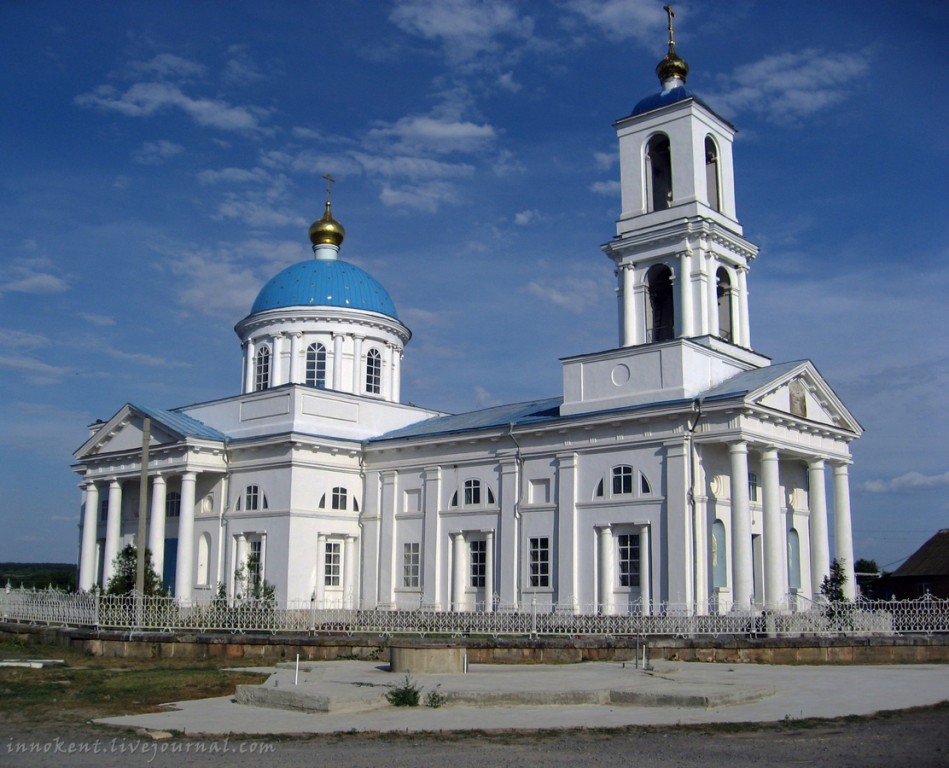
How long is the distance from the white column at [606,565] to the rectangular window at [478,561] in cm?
411

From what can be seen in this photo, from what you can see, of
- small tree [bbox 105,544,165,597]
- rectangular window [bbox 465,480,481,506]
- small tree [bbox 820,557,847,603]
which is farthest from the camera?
rectangular window [bbox 465,480,481,506]

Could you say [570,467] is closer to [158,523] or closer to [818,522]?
[818,522]

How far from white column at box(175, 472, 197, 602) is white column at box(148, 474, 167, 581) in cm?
70

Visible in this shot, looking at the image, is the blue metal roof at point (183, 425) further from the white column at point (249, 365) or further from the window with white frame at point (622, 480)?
the window with white frame at point (622, 480)

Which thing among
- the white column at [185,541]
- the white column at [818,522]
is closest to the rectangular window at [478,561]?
the white column at [185,541]

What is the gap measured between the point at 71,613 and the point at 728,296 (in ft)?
64.3

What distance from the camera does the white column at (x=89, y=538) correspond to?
3450 cm

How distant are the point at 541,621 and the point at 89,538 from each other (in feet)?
62.3

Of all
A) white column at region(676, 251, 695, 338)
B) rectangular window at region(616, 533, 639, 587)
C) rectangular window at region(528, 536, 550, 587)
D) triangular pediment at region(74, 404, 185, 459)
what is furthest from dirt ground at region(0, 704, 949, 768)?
triangular pediment at region(74, 404, 185, 459)

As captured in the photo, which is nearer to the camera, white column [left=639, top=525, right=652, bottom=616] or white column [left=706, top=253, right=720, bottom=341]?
white column [left=639, top=525, right=652, bottom=616]

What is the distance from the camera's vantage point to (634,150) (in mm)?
29578

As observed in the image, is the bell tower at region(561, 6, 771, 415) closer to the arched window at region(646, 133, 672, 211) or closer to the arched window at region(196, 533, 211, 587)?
the arched window at region(646, 133, 672, 211)

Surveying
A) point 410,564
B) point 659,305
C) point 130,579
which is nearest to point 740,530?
point 659,305

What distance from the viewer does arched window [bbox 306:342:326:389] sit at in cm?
3606
